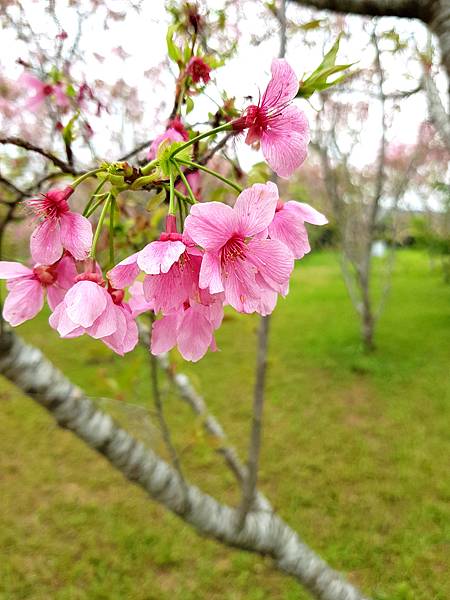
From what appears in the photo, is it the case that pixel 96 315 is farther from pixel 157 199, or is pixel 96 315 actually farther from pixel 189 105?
pixel 189 105

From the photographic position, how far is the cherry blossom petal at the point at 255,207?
513mm

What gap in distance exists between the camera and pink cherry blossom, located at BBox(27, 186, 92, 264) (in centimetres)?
58

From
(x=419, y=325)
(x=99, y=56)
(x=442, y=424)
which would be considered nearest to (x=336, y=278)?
(x=419, y=325)

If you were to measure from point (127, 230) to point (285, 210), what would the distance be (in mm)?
916

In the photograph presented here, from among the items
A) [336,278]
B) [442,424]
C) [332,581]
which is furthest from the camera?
[336,278]

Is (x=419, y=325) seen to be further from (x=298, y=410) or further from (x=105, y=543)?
(x=105, y=543)

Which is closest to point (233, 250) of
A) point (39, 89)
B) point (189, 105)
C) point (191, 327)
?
point (191, 327)

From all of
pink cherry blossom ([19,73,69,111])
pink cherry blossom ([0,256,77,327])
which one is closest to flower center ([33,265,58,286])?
pink cherry blossom ([0,256,77,327])

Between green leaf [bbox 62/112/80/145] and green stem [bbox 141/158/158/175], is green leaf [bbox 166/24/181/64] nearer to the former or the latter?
green leaf [bbox 62/112/80/145]

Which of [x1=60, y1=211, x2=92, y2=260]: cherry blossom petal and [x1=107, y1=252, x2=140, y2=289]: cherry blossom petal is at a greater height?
[x1=60, y1=211, x2=92, y2=260]: cherry blossom petal

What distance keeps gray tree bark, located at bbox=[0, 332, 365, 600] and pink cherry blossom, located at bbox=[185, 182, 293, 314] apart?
0.95 meters

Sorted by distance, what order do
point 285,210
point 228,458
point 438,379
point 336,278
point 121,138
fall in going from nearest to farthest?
point 285,210
point 228,458
point 121,138
point 438,379
point 336,278

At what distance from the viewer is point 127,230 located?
1.48 metres

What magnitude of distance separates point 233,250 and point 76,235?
0.19 meters
